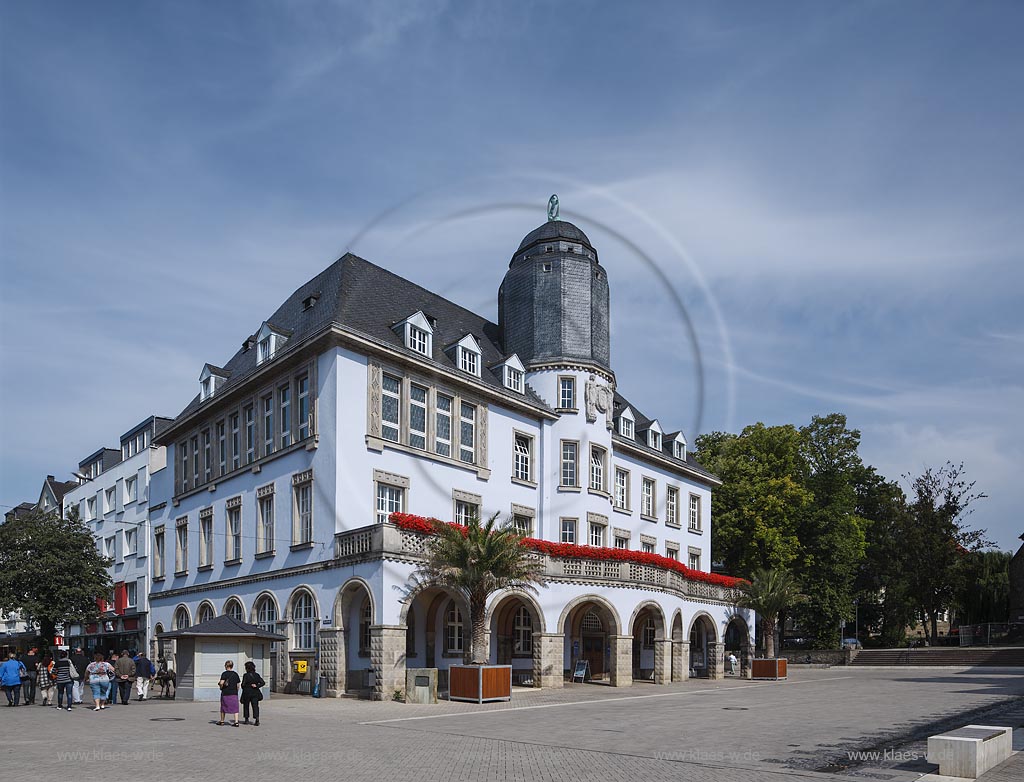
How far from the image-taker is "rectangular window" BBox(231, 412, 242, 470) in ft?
144

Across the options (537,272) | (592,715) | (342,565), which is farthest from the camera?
(537,272)

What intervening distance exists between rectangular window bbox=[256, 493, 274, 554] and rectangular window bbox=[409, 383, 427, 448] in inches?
266

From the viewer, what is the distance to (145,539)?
55.2 m

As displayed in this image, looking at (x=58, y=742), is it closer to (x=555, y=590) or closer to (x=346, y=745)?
(x=346, y=745)

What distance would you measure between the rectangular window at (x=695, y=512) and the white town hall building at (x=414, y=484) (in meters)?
5.39

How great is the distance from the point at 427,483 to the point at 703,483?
Answer: 2687 cm

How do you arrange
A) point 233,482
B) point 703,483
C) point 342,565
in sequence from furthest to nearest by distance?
point 703,483, point 233,482, point 342,565

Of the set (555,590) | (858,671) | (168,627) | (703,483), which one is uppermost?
(703,483)

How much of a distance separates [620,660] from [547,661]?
4.03 meters

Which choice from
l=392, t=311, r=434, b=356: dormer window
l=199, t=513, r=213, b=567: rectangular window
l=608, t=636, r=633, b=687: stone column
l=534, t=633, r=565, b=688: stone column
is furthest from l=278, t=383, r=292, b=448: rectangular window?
l=608, t=636, r=633, b=687: stone column

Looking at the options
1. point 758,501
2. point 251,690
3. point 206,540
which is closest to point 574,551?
point 206,540

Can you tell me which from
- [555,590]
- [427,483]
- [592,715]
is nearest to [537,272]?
[427,483]

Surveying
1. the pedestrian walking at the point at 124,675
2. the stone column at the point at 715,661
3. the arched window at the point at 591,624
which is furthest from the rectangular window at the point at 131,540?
the stone column at the point at 715,661

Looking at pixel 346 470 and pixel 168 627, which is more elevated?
pixel 346 470
